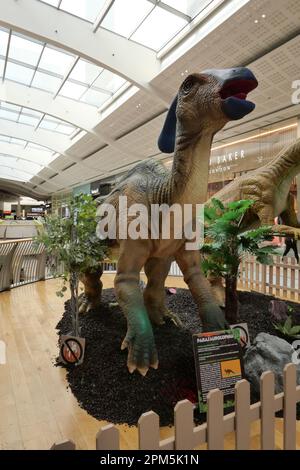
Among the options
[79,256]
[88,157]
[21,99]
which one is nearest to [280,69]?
[79,256]

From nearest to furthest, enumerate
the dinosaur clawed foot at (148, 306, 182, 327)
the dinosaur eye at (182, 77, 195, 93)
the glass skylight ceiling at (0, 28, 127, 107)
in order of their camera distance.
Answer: the dinosaur eye at (182, 77, 195, 93)
the dinosaur clawed foot at (148, 306, 182, 327)
the glass skylight ceiling at (0, 28, 127, 107)

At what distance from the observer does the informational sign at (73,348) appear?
265cm

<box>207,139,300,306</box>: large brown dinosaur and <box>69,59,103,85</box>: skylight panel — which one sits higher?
<box>69,59,103,85</box>: skylight panel

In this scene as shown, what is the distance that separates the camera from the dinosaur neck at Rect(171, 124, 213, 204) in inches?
83.8

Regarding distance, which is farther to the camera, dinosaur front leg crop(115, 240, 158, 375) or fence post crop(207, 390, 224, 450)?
dinosaur front leg crop(115, 240, 158, 375)

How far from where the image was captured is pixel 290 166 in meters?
4.06

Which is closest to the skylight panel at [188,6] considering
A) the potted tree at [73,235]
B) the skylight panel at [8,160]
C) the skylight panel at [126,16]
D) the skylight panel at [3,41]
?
the skylight panel at [126,16]

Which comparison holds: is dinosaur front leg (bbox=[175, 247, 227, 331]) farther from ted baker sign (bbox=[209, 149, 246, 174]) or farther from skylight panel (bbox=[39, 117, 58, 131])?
skylight panel (bbox=[39, 117, 58, 131])

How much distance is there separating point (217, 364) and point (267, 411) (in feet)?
2.04

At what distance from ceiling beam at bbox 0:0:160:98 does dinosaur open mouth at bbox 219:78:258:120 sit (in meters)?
6.09

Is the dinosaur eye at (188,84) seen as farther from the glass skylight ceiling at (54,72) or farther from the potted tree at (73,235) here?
the glass skylight ceiling at (54,72)

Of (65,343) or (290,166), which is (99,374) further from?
(290,166)

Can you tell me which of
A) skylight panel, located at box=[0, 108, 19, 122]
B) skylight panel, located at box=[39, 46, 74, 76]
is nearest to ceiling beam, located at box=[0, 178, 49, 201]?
skylight panel, located at box=[0, 108, 19, 122]

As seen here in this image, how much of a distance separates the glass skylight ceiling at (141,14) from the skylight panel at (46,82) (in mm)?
3575
